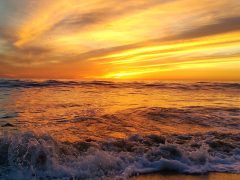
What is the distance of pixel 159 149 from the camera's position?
767 centimetres

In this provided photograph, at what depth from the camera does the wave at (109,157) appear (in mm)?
6145

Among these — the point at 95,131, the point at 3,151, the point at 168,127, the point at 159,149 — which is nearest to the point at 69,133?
the point at 95,131

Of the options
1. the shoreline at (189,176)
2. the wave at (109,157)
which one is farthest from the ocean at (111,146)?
the shoreline at (189,176)

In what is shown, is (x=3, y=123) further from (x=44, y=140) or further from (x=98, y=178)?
(x=98, y=178)

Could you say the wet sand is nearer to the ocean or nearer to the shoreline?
the shoreline

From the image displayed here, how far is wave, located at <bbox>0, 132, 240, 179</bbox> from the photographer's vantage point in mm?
6145

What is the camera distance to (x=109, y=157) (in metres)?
6.77

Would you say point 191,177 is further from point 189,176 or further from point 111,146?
point 111,146

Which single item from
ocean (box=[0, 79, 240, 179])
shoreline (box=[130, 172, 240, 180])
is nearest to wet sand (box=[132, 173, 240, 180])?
shoreline (box=[130, 172, 240, 180])

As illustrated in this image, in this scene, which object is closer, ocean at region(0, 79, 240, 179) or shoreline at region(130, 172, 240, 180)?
shoreline at region(130, 172, 240, 180)

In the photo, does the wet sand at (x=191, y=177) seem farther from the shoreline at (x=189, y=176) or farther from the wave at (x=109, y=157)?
the wave at (x=109, y=157)

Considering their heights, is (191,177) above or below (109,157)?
below

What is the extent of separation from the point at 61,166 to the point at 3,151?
1.77 metres

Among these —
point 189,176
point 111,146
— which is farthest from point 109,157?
point 189,176
